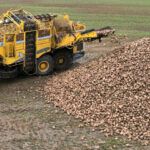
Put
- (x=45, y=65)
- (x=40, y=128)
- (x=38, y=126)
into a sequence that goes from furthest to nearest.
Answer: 1. (x=45, y=65)
2. (x=38, y=126)
3. (x=40, y=128)

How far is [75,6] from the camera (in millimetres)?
31969

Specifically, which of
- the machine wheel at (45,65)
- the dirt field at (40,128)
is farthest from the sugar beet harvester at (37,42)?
the dirt field at (40,128)

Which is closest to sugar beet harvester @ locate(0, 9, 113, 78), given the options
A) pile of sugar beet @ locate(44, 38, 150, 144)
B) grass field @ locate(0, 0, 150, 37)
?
pile of sugar beet @ locate(44, 38, 150, 144)

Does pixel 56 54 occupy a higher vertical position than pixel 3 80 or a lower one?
higher

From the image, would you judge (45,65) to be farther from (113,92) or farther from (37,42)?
(113,92)

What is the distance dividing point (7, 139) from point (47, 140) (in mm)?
1229

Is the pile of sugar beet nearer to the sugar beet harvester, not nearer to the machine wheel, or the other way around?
the machine wheel

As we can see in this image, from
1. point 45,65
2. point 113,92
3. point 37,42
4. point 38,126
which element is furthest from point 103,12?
point 38,126

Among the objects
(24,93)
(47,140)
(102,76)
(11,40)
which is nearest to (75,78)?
(102,76)

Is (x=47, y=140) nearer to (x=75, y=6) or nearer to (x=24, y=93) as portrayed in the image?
(x=24, y=93)

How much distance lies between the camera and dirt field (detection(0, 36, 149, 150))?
320 inches

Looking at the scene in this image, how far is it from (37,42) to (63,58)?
1.98m

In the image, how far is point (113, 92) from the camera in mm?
10125

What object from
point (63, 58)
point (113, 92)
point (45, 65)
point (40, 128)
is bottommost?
point (40, 128)
